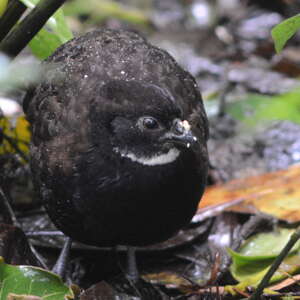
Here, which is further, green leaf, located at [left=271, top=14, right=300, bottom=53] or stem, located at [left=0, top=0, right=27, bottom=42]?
stem, located at [left=0, top=0, right=27, bottom=42]

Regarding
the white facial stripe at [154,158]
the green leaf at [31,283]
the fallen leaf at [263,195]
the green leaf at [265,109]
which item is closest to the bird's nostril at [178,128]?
the white facial stripe at [154,158]

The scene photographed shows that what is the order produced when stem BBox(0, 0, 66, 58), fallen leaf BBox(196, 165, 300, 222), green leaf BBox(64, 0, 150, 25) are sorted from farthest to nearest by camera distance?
green leaf BBox(64, 0, 150, 25) < fallen leaf BBox(196, 165, 300, 222) < stem BBox(0, 0, 66, 58)

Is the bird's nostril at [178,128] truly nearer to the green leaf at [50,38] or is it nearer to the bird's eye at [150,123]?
the bird's eye at [150,123]

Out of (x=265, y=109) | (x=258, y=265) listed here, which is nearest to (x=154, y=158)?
(x=258, y=265)

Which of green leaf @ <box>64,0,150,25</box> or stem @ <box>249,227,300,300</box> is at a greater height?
stem @ <box>249,227,300,300</box>

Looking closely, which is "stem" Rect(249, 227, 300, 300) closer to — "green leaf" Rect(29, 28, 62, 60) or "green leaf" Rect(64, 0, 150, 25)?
"green leaf" Rect(29, 28, 62, 60)

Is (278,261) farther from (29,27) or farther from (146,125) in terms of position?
(29,27)

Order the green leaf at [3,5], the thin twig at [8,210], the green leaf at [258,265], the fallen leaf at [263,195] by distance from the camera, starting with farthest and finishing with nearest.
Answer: the fallen leaf at [263,195], the thin twig at [8,210], the green leaf at [258,265], the green leaf at [3,5]

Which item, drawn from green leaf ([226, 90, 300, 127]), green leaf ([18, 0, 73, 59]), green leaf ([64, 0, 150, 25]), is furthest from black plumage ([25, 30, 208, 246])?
green leaf ([64, 0, 150, 25])
